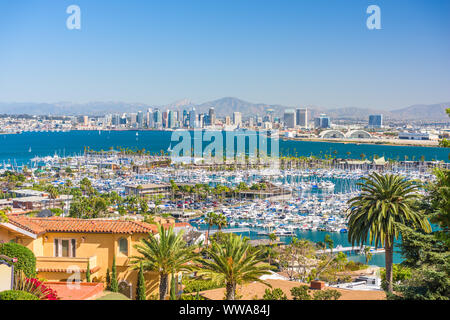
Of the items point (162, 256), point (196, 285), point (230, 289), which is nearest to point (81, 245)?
point (162, 256)

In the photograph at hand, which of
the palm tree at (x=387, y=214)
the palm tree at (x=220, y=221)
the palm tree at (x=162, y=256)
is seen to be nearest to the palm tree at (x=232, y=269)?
the palm tree at (x=162, y=256)

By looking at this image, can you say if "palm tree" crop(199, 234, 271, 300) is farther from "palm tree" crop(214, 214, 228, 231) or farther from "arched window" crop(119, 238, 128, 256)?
"palm tree" crop(214, 214, 228, 231)

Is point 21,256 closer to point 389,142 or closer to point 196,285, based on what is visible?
point 196,285

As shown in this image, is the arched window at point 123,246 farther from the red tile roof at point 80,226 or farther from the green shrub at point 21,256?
the green shrub at point 21,256

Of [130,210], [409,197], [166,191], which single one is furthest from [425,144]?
[409,197]
